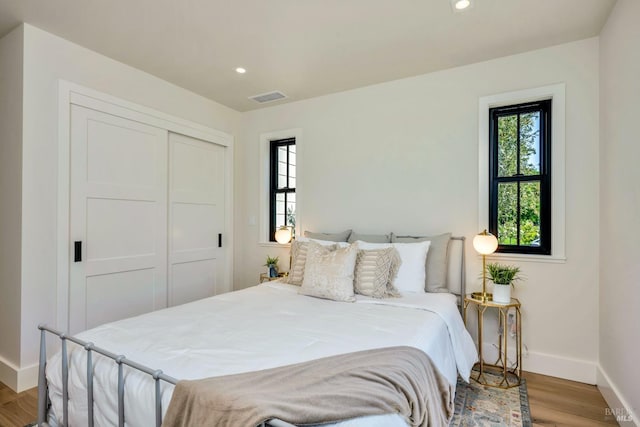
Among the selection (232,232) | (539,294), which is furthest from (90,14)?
(539,294)

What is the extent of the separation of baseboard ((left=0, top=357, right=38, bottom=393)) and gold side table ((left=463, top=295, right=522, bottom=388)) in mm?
3242

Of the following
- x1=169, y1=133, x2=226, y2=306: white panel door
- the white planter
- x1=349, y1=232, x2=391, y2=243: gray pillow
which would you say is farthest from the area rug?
x1=169, y1=133, x2=226, y2=306: white panel door

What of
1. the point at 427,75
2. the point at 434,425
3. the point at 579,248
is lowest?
the point at 434,425

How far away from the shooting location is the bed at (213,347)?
1297 mm

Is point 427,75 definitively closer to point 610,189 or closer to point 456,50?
point 456,50

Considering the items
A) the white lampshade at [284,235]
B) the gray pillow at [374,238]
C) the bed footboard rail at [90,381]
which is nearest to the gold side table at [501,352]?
the gray pillow at [374,238]

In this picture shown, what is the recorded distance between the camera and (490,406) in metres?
2.16

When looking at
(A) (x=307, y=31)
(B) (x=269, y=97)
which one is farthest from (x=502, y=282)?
(B) (x=269, y=97)

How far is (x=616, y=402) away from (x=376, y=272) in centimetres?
163

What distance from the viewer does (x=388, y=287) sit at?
2.53 meters

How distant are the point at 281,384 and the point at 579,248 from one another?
2.50m

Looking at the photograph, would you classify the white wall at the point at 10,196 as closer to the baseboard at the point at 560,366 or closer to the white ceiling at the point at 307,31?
the white ceiling at the point at 307,31

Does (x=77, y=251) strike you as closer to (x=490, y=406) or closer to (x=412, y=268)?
(x=412, y=268)

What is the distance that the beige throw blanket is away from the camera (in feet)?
3.30
